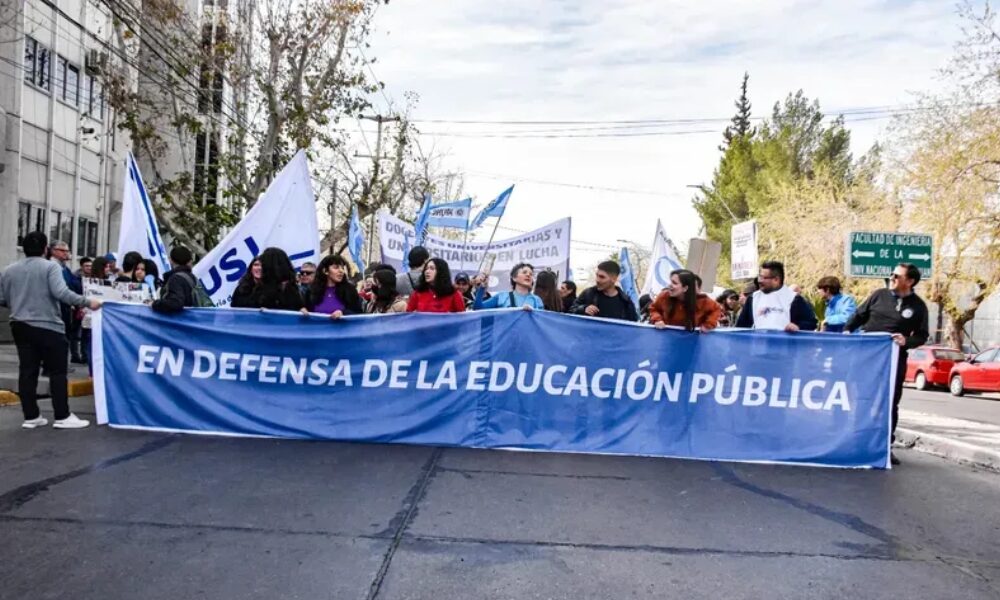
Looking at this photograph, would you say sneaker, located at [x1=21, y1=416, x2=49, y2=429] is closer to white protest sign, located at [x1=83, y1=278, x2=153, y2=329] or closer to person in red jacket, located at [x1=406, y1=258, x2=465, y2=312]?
white protest sign, located at [x1=83, y1=278, x2=153, y2=329]

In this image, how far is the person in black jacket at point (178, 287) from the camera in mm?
7797

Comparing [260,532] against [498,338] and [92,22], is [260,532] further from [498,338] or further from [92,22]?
[92,22]

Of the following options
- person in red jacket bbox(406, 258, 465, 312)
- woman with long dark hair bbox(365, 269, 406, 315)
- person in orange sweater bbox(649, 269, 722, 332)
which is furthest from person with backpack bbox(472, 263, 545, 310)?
person in orange sweater bbox(649, 269, 722, 332)

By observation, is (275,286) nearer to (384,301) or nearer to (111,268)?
(384,301)

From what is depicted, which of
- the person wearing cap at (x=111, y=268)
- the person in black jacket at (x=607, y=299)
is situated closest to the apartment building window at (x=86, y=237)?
the person wearing cap at (x=111, y=268)

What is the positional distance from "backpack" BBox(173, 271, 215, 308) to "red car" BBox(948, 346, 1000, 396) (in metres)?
21.2

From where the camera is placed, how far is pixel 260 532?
472cm

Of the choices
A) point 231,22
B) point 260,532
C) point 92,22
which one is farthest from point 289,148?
point 260,532

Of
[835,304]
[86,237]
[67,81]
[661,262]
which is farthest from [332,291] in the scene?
[86,237]

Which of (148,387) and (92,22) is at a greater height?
(92,22)

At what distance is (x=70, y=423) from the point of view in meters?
7.75

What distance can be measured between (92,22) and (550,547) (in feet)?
78.5

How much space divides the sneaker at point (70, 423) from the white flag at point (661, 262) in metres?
8.87

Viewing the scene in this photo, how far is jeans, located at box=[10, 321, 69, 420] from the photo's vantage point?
303 inches
